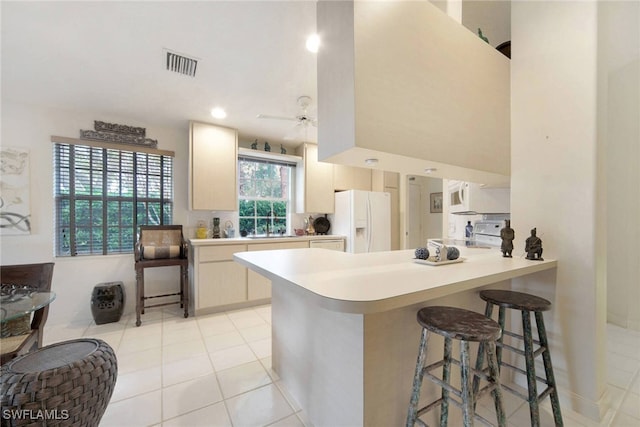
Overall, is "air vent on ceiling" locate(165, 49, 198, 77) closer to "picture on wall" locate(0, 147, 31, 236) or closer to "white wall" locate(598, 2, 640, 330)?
"picture on wall" locate(0, 147, 31, 236)

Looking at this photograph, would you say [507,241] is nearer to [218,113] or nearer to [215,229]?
[218,113]

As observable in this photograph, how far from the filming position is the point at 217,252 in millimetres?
Answer: 3236

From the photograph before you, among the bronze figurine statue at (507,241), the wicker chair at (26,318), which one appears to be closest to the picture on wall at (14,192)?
the wicker chair at (26,318)

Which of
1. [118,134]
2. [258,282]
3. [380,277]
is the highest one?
[118,134]

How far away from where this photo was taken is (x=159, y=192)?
11.5ft

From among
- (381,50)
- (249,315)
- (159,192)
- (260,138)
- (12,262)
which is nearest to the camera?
(381,50)

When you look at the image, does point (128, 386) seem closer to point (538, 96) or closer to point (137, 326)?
point (137, 326)

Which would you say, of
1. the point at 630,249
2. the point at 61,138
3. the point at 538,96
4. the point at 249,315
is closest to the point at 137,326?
the point at 249,315

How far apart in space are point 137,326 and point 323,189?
3110 millimetres

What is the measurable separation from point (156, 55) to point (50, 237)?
2.52 metres

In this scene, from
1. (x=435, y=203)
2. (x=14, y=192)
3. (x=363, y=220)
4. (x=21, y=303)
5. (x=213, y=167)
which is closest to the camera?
(x=21, y=303)

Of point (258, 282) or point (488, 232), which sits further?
point (258, 282)

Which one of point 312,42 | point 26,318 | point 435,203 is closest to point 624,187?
point 435,203

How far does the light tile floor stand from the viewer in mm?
1503
